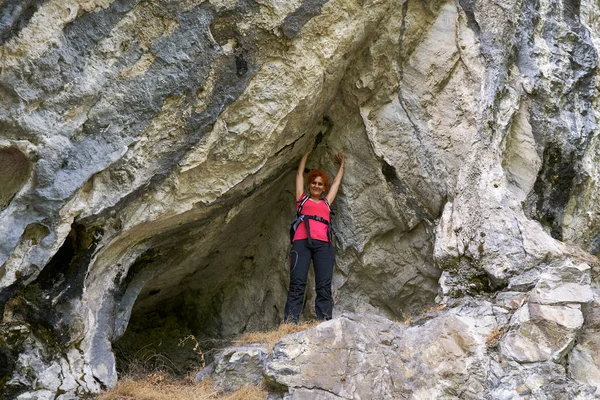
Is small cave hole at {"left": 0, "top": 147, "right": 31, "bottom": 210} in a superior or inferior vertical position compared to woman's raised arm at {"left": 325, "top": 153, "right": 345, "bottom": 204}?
superior

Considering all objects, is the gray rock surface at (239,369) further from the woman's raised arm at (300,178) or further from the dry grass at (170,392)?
the woman's raised arm at (300,178)

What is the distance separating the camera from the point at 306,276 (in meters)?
7.62

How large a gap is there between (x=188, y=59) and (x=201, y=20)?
0.44 m

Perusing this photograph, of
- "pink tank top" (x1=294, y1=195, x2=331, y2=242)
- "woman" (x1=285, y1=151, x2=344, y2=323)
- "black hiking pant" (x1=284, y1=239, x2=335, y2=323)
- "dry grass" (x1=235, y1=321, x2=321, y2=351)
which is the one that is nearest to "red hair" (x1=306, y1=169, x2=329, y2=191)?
"woman" (x1=285, y1=151, x2=344, y2=323)

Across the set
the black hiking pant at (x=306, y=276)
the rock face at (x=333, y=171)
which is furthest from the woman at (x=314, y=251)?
the rock face at (x=333, y=171)

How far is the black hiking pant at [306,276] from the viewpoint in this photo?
749 cm

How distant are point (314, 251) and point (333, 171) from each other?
1315mm

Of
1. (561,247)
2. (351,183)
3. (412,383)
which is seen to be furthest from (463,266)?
(351,183)

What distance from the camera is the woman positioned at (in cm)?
753

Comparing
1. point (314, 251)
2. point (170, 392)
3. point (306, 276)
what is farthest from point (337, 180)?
point (170, 392)

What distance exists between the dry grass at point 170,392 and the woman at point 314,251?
1.34m

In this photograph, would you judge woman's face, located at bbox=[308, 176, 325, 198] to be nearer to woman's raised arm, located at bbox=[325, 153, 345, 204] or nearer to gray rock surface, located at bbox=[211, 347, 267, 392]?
woman's raised arm, located at bbox=[325, 153, 345, 204]

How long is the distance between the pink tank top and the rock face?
0.60m

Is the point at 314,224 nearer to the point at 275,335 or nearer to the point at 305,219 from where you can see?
the point at 305,219
